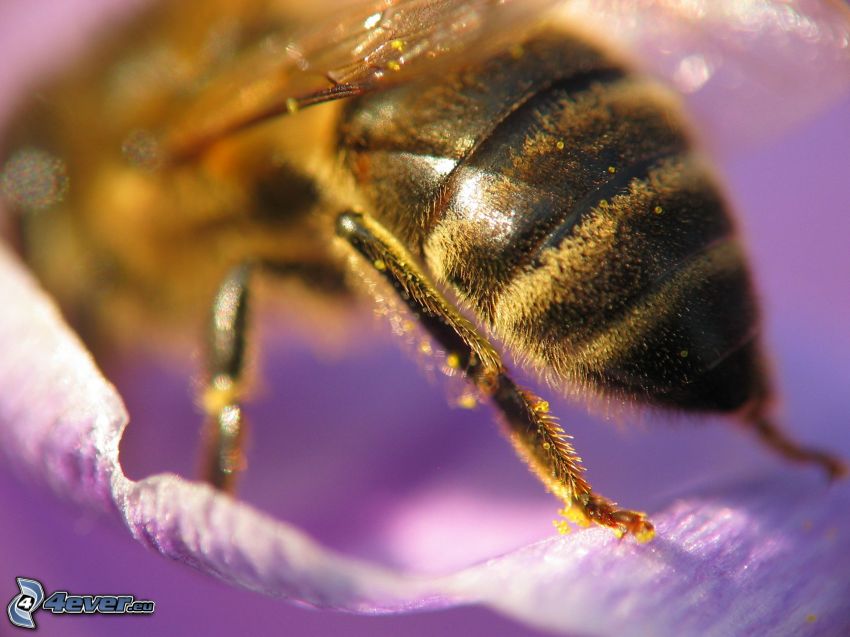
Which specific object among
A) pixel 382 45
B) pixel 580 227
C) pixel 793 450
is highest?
pixel 382 45

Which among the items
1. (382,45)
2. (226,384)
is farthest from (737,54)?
(226,384)

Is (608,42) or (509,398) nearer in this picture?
(509,398)

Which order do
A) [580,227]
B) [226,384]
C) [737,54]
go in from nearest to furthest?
[580,227], [226,384], [737,54]

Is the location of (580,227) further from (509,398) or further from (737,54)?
(737,54)

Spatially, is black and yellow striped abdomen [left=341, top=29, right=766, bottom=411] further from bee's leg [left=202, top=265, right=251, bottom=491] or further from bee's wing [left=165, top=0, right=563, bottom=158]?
bee's leg [left=202, top=265, right=251, bottom=491]

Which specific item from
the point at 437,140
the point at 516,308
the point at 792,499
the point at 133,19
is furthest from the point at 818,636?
the point at 133,19

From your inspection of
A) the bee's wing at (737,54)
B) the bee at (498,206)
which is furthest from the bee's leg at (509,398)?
the bee's wing at (737,54)

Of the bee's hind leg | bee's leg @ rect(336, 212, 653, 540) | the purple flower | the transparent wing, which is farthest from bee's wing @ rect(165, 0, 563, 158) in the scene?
the bee's hind leg

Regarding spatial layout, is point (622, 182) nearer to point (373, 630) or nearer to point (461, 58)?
point (461, 58)
